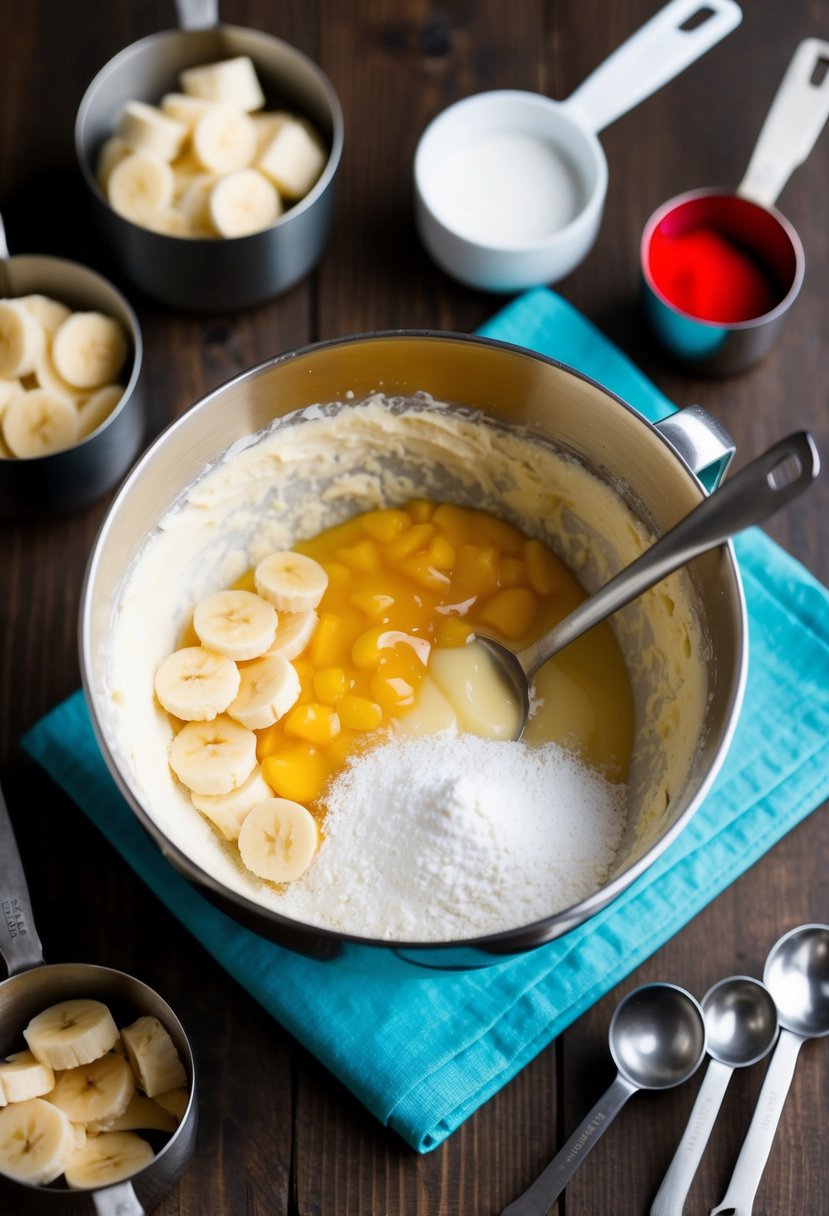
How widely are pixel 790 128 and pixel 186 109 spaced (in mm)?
1004

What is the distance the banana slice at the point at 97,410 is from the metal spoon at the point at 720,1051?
1.25 meters

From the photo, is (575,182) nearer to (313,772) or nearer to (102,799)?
(313,772)

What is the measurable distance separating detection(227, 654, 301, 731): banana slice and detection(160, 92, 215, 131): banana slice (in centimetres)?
96

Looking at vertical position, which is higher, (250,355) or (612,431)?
(612,431)

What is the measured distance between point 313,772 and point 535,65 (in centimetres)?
144

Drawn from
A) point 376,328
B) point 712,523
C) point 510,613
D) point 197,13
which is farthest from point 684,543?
point 197,13

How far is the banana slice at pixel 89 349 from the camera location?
2141 millimetres

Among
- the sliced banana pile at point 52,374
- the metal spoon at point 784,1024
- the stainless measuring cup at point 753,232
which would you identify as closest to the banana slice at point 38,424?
the sliced banana pile at point 52,374

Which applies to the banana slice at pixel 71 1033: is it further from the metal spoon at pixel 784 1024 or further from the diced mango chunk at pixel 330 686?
the metal spoon at pixel 784 1024

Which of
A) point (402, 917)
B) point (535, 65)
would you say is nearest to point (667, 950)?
point (402, 917)

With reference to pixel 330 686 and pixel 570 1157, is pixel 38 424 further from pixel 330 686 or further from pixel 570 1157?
pixel 570 1157

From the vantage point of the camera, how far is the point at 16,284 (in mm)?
2229

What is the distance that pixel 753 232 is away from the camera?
2289 mm

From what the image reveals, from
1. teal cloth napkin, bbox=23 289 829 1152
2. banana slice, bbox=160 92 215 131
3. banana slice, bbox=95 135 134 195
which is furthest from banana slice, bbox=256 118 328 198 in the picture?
teal cloth napkin, bbox=23 289 829 1152
